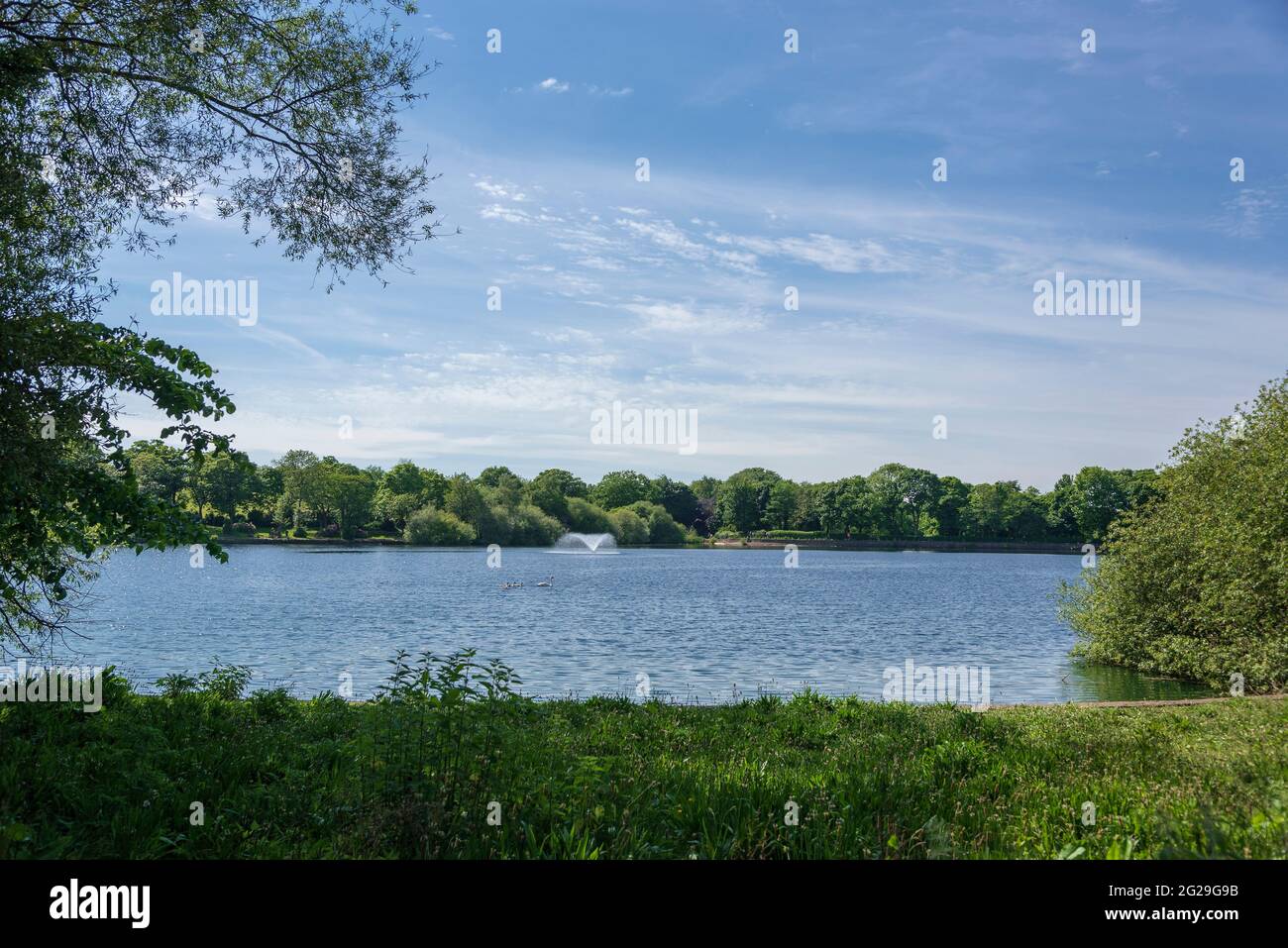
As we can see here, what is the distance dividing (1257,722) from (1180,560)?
13.6 m

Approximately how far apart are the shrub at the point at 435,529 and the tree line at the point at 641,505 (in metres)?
0.16

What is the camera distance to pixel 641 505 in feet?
460

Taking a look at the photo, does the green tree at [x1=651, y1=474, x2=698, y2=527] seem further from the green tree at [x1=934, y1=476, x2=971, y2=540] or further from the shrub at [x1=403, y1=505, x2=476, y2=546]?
the shrub at [x1=403, y1=505, x2=476, y2=546]

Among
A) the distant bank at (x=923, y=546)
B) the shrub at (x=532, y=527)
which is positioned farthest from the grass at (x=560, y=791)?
the distant bank at (x=923, y=546)

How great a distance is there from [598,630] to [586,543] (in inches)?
3545

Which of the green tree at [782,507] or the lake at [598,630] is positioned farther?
the green tree at [782,507]

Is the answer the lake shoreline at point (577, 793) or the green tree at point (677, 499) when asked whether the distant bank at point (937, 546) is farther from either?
the lake shoreline at point (577, 793)

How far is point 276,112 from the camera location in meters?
11.1

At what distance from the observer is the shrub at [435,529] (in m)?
106

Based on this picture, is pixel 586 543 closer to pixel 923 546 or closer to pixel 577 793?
pixel 923 546

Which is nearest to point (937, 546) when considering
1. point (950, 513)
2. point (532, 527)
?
point (950, 513)
